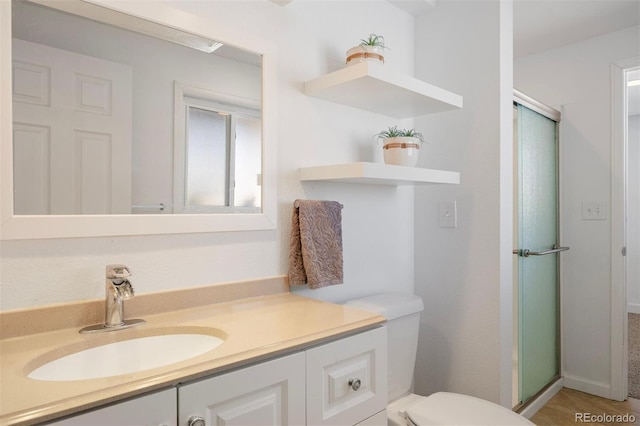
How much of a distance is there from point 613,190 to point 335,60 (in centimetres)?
196

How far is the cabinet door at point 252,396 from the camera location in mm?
790

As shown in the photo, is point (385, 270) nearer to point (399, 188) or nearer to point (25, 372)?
point (399, 188)

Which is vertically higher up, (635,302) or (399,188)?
(399,188)

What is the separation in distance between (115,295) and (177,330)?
18 cm

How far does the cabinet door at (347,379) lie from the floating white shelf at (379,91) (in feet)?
2.92

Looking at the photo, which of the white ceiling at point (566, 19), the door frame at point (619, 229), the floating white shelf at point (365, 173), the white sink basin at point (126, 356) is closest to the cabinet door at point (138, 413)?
the white sink basin at point (126, 356)

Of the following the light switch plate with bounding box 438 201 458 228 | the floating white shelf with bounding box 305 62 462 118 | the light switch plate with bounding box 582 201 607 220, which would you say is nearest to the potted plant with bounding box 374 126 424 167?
the floating white shelf with bounding box 305 62 462 118

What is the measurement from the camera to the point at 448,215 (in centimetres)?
201

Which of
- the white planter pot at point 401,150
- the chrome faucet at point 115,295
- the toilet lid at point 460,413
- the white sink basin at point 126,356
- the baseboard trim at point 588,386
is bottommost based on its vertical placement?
the baseboard trim at point 588,386

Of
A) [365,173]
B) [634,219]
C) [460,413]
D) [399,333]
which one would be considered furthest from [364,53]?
[634,219]

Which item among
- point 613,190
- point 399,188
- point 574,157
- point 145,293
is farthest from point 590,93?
point 145,293

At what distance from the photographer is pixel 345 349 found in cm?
107

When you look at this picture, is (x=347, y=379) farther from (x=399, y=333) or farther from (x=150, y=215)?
(x=150, y=215)

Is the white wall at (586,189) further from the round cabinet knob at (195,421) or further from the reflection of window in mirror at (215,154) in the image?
the round cabinet knob at (195,421)
